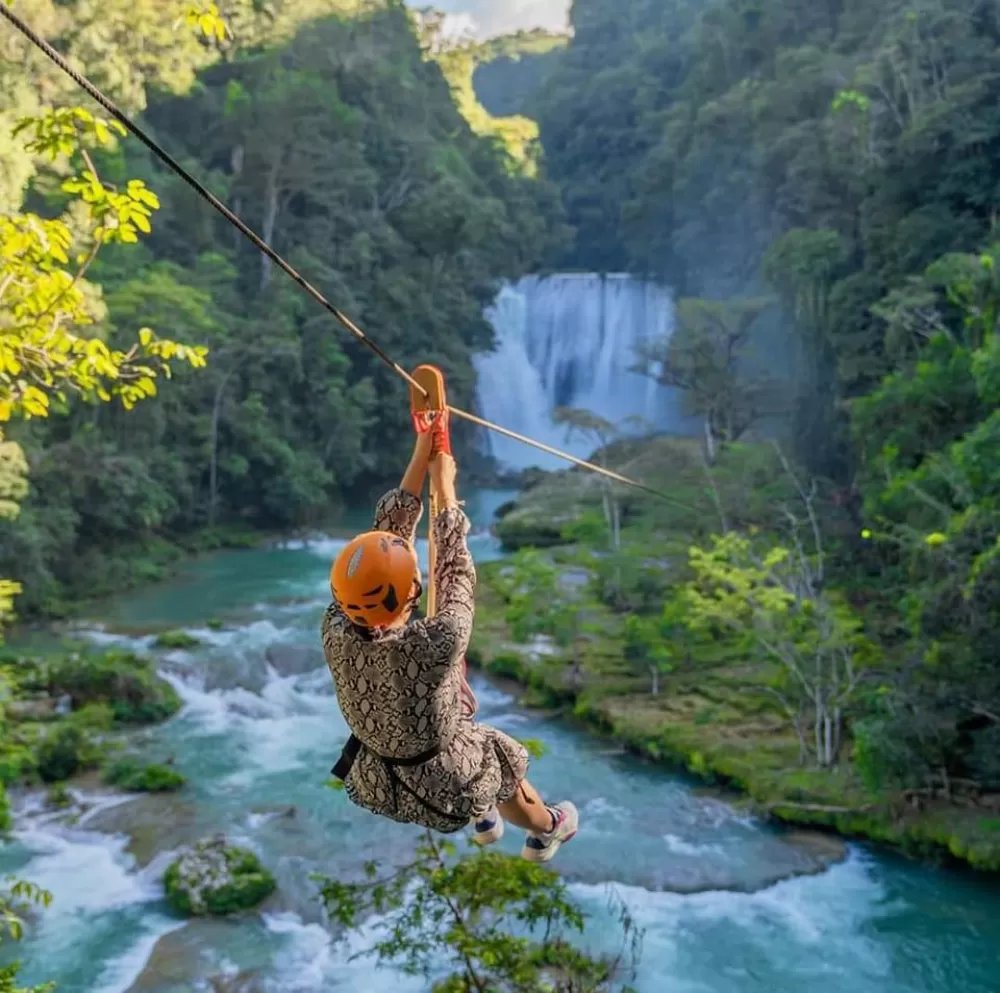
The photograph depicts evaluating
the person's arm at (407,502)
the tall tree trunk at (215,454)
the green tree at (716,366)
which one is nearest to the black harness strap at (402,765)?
the person's arm at (407,502)

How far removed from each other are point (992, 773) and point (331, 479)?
650 inches

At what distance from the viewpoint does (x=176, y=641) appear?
543 inches

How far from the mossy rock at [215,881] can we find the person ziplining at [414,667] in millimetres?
5928

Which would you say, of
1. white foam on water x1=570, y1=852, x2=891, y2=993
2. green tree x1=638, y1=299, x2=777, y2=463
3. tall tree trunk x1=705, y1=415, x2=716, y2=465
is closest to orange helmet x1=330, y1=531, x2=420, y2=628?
white foam on water x1=570, y1=852, x2=891, y2=993

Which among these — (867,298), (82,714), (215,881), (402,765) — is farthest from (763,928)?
(867,298)

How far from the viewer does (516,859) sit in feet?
15.8

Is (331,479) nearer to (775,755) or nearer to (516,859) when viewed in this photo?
(775,755)

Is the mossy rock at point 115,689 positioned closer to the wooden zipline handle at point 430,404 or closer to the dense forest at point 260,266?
the dense forest at point 260,266

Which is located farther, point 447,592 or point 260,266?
point 260,266

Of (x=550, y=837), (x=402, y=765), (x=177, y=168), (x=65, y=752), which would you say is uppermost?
(x=177, y=168)

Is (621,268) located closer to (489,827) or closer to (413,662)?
(489,827)

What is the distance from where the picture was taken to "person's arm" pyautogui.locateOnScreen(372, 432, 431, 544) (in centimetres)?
268

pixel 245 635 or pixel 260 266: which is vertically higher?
pixel 260 266

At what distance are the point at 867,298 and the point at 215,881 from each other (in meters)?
12.8
